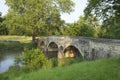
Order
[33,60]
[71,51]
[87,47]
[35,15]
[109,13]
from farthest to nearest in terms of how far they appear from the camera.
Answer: [35,15]
[71,51]
[87,47]
[33,60]
[109,13]

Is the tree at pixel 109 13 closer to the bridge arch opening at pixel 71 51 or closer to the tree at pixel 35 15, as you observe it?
the bridge arch opening at pixel 71 51

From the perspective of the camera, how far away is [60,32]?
65.9 metres

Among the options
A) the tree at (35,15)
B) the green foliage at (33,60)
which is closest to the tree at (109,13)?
the green foliage at (33,60)

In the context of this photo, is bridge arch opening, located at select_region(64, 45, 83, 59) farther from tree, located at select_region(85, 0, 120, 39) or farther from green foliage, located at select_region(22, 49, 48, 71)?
tree, located at select_region(85, 0, 120, 39)

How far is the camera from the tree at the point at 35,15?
61.0 m

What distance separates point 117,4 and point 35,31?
4685 centimetres

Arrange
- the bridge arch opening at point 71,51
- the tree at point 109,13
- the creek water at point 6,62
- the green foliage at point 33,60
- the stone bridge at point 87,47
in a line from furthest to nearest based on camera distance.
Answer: the bridge arch opening at point 71,51 → the creek water at point 6,62 → the stone bridge at point 87,47 → the green foliage at point 33,60 → the tree at point 109,13

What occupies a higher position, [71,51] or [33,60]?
[33,60]

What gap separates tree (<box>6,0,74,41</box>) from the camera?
2403 inches

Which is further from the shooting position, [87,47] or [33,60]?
[87,47]

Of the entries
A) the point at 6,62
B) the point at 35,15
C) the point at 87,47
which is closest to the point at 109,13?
the point at 87,47

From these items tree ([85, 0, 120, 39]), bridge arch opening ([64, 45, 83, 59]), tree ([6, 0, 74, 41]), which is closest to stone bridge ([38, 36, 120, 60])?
bridge arch opening ([64, 45, 83, 59])

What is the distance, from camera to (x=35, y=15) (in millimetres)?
61281

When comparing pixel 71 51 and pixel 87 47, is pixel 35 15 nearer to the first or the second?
pixel 71 51
